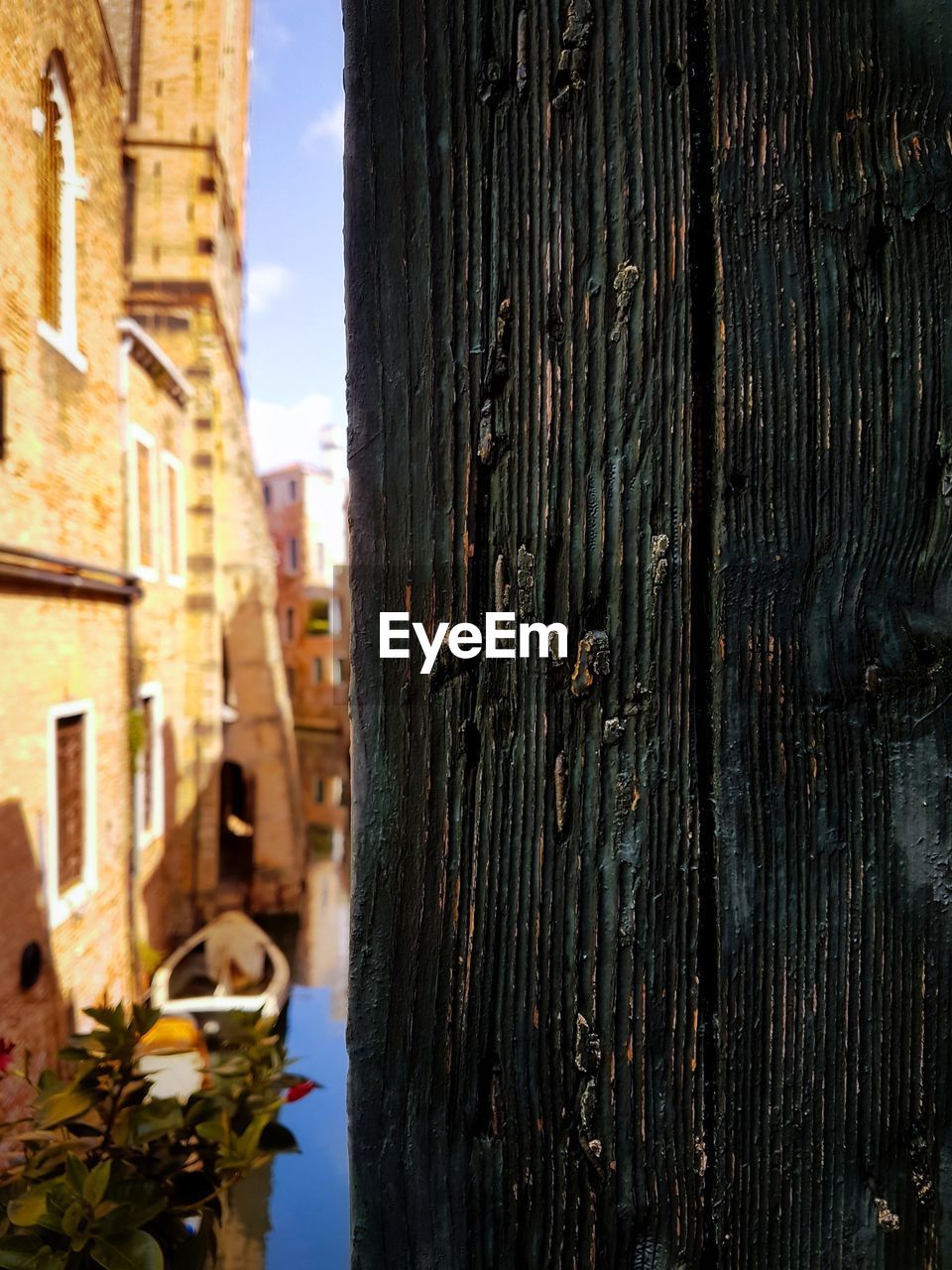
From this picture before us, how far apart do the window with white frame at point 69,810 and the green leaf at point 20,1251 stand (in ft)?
13.5

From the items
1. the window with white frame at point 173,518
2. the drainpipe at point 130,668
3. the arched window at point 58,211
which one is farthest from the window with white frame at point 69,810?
the window with white frame at point 173,518

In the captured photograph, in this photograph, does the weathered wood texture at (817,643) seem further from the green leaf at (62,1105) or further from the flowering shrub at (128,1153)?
the green leaf at (62,1105)

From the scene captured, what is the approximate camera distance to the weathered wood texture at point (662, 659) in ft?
1.30

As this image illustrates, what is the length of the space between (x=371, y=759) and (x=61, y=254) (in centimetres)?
552

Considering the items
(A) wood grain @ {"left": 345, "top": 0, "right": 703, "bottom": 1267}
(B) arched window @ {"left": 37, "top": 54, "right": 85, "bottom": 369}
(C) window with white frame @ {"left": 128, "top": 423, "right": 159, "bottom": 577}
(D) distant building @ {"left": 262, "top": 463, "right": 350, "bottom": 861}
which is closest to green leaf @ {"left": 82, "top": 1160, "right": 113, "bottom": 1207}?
(A) wood grain @ {"left": 345, "top": 0, "right": 703, "bottom": 1267}

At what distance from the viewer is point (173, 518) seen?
29.6 feet

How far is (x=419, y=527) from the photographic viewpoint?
404 millimetres

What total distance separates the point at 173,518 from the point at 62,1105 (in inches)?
349

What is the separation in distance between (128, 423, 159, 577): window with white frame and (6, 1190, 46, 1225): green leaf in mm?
6794

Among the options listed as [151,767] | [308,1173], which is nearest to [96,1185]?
[308,1173]

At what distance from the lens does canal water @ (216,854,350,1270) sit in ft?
15.3

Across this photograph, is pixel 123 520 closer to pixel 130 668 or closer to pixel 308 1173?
pixel 130 668

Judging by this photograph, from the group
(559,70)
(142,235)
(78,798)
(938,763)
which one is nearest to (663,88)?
(559,70)

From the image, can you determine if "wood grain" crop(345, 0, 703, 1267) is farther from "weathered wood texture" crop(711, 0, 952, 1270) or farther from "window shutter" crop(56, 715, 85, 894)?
"window shutter" crop(56, 715, 85, 894)
